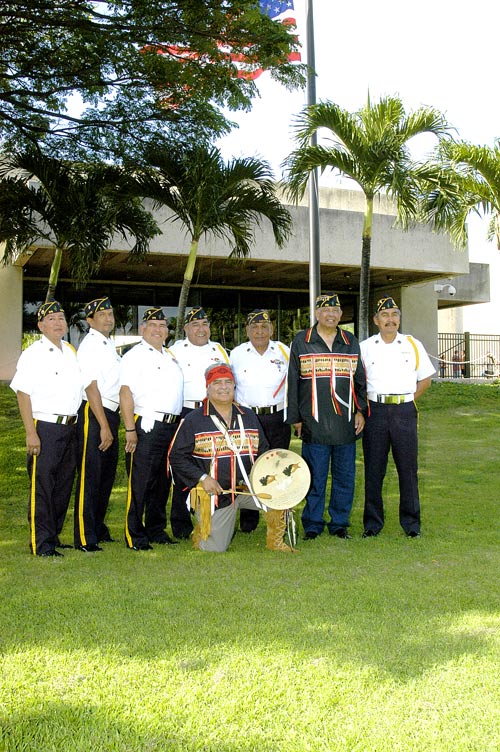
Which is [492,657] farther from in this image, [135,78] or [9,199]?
[9,199]

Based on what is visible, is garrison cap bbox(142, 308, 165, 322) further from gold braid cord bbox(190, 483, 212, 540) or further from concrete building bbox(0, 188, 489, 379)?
concrete building bbox(0, 188, 489, 379)

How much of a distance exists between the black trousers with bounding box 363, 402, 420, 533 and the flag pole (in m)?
5.40

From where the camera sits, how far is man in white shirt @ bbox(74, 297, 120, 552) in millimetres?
5723

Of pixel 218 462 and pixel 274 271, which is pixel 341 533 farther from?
pixel 274 271

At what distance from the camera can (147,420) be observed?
19.3 ft

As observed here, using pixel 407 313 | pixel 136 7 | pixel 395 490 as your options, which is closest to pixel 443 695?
pixel 395 490

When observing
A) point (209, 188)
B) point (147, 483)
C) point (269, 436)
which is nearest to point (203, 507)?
point (147, 483)

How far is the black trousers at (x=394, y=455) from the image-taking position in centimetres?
623

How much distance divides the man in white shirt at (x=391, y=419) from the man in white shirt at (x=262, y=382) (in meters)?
0.77

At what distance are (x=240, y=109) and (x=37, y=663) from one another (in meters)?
8.04

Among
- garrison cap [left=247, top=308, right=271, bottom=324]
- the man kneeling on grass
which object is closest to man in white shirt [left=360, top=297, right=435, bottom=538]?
garrison cap [left=247, top=308, right=271, bottom=324]

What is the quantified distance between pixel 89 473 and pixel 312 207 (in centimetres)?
731

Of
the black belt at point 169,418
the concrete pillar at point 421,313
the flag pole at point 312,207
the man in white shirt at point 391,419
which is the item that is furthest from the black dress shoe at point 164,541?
the concrete pillar at point 421,313

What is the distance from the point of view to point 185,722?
2.75 meters
